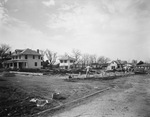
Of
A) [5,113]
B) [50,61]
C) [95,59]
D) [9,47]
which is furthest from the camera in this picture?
[95,59]

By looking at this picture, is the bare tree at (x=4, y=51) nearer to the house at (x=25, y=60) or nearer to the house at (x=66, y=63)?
the house at (x=25, y=60)

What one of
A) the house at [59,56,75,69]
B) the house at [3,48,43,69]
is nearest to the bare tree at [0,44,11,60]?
the house at [3,48,43,69]

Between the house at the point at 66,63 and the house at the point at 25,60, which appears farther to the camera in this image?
the house at the point at 66,63

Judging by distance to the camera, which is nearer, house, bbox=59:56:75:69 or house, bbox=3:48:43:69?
house, bbox=3:48:43:69

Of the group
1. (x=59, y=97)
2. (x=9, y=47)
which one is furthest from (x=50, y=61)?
(x=59, y=97)

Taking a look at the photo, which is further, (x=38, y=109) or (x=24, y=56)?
(x=24, y=56)

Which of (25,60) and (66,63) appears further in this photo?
(66,63)

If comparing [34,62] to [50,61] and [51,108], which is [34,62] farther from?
[51,108]

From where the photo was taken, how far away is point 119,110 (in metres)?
6.03

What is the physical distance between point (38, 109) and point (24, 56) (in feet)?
126

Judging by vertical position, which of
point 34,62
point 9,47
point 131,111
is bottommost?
point 131,111

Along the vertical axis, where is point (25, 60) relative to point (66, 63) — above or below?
above

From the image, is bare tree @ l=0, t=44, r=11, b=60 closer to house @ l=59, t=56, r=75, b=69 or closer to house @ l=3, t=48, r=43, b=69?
house @ l=3, t=48, r=43, b=69

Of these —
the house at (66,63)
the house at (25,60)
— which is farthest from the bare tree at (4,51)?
the house at (66,63)
